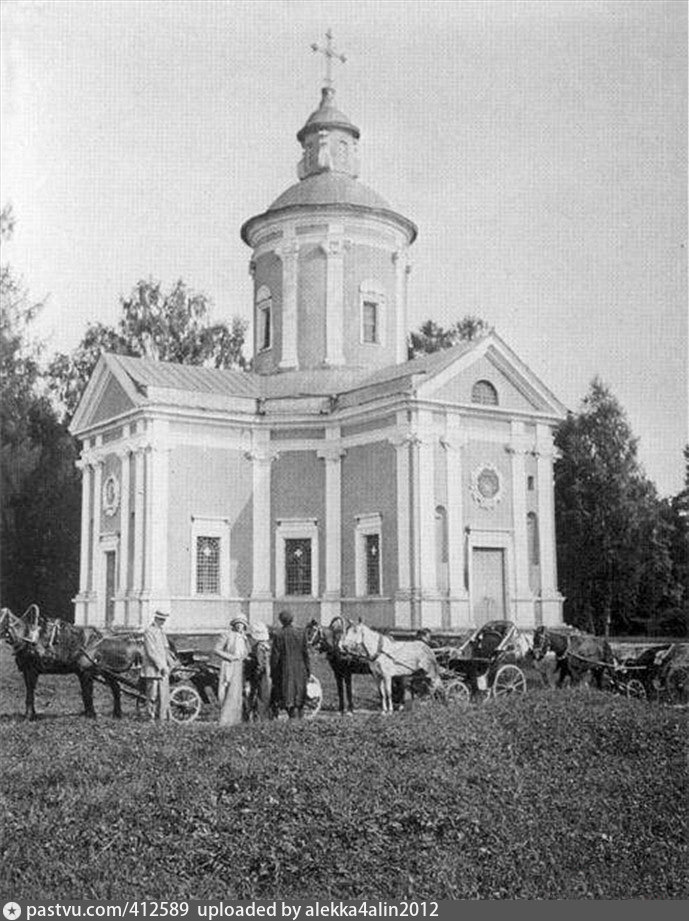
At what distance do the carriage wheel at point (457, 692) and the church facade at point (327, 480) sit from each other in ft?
26.2

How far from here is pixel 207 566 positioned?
27.4m

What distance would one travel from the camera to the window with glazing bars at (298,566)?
28.0 metres

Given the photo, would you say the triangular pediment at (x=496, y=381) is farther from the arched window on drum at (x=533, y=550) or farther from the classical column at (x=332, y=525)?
the classical column at (x=332, y=525)

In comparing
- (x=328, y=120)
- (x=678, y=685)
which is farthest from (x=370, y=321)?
(x=678, y=685)

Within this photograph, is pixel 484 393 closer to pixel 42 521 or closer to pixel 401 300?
pixel 401 300

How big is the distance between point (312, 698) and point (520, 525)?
13.5 m

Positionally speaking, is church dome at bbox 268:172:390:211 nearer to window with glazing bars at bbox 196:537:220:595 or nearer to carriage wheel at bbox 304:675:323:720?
window with glazing bars at bbox 196:537:220:595

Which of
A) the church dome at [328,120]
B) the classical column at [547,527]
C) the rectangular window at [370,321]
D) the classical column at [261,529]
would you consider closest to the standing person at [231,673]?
the classical column at [261,529]

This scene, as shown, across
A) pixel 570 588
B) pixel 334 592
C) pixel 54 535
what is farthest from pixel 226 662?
pixel 54 535

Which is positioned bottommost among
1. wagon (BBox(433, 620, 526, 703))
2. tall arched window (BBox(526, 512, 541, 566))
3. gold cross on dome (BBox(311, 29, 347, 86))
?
wagon (BBox(433, 620, 526, 703))

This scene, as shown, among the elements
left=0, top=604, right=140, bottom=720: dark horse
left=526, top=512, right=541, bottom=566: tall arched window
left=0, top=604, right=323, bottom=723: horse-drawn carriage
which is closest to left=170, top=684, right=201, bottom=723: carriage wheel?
left=0, top=604, right=323, bottom=723: horse-drawn carriage

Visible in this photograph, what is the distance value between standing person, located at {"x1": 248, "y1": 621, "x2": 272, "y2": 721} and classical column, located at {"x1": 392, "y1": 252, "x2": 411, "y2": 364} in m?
18.6

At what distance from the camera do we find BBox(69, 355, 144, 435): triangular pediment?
28.0 m

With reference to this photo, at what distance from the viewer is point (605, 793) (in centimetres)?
888
